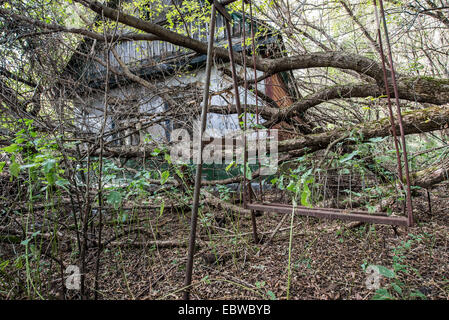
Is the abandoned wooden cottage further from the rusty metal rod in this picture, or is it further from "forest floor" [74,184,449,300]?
"forest floor" [74,184,449,300]

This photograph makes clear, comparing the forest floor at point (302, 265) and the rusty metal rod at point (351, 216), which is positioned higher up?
the rusty metal rod at point (351, 216)

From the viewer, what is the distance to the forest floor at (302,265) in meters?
1.64

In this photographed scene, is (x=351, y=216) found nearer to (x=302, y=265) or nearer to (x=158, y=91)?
(x=302, y=265)

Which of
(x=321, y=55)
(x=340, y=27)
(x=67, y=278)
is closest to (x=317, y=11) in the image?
(x=340, y=27)

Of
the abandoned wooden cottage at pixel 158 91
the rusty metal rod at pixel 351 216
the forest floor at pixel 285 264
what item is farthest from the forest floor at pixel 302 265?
the abandoned wooden cottage at pixel 158 91

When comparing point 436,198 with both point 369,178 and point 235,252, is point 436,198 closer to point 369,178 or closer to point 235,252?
point 369,178

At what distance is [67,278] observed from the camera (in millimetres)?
1734

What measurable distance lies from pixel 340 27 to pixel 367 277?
16.6ft

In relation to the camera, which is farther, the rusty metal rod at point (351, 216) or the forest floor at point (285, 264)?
the forest floor at point (285, 264)

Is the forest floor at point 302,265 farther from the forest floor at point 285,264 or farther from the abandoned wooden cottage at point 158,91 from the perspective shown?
the abandoned wooden cottage at point 158,91

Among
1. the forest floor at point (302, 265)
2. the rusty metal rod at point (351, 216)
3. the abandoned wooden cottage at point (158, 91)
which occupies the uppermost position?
the abandoned wooden cottage at point (158, 91)

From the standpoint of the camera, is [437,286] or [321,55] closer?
[437,286]

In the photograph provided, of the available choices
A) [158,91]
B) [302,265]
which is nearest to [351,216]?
[302,265]

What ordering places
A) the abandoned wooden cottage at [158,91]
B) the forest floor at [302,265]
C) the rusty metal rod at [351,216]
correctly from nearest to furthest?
the rusty metal rod at [351,216]
the forest floor at [302,265]
the abandoned wooden cottage at [158,91]
